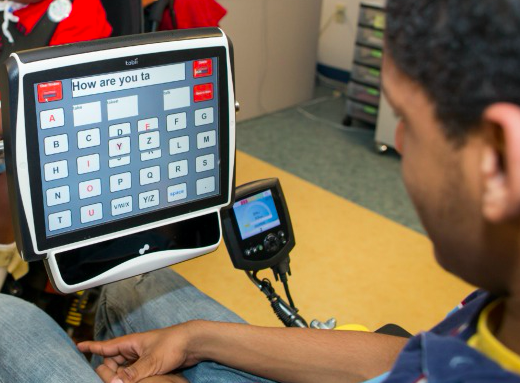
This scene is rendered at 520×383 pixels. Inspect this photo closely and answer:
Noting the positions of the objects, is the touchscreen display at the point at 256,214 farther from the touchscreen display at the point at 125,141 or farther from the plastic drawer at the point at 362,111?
the plastic drawer at the point at 362,111

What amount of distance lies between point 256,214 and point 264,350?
224 millimetres

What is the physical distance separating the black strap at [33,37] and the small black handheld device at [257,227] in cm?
91

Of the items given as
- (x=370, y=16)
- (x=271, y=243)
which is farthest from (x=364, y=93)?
(x=271, y=243)

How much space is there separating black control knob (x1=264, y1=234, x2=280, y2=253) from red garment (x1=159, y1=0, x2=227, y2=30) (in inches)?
48.3

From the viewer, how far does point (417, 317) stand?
6.85 ft

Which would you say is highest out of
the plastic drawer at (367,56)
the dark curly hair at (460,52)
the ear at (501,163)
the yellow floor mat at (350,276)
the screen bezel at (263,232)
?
the dark curly hair at (460,52)

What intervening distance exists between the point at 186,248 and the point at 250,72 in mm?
2526

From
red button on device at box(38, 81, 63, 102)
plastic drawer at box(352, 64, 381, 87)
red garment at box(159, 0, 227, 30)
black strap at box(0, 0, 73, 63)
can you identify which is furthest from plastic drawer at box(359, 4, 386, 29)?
red button on device at box(38, 81, 63, 102)

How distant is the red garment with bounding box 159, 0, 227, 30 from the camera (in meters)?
2.20

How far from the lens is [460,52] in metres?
0.50

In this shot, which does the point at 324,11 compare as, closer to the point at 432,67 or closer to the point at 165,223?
the point at 165,223

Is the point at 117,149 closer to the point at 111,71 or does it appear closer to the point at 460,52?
the point at 111,71

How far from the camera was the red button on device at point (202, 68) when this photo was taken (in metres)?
0.85

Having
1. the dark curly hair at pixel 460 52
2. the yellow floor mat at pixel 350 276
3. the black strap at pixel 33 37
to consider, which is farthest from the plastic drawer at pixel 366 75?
the dark curly hair at pixel 460 52
